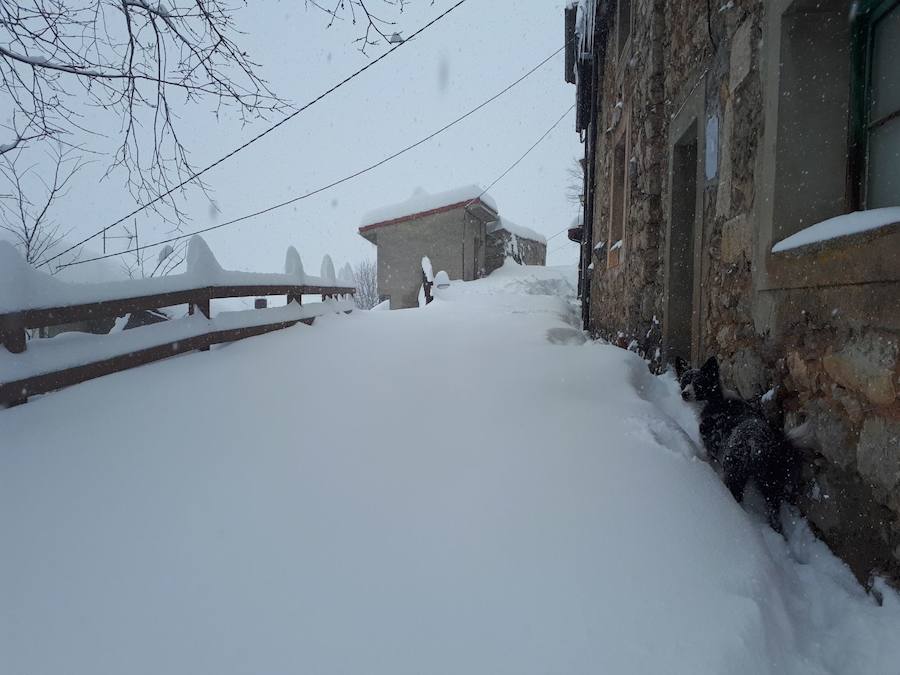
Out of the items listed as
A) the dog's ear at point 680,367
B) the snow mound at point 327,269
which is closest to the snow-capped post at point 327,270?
the snow mound at point 327,269

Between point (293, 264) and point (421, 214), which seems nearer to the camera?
point (293, 264)

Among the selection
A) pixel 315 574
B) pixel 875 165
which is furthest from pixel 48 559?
pixel 875 165

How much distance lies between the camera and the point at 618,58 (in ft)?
20.3

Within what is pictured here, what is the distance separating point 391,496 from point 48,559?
1127mm

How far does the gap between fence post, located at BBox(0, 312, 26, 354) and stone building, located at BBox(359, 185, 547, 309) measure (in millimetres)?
17945

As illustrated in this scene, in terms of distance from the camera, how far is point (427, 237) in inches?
810

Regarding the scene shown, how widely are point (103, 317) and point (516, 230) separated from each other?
73.7ft

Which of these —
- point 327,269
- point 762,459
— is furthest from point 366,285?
point 762,459

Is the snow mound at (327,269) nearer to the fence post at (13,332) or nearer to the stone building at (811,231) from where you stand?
the fence post at (13,332)

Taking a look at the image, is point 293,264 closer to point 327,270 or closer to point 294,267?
point 294,267

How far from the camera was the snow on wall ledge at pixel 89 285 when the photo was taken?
2621 mm

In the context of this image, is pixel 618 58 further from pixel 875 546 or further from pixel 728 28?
pixel 875 546

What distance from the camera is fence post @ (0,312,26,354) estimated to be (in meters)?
2.56

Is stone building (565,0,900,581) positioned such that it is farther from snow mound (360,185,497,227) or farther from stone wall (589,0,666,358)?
snow mound (360,185,497,227)
